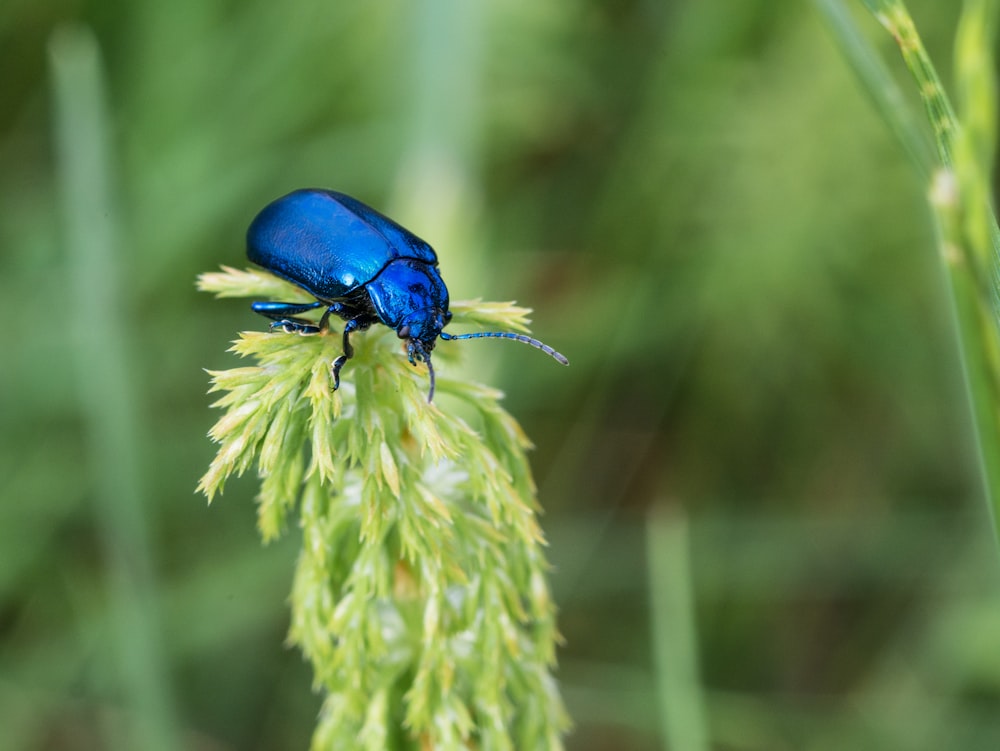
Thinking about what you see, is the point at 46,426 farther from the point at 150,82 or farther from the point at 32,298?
the point at 150,82

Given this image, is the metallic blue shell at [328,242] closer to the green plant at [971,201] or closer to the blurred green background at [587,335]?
the blurred green background at [587,335]

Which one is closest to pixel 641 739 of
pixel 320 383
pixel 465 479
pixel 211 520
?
pixel 211 520

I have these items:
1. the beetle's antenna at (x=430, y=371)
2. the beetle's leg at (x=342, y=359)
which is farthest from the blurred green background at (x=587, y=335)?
the beetle's leg at (x=342, y=359)

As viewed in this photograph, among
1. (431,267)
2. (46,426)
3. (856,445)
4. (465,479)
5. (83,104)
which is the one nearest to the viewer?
(465,479)

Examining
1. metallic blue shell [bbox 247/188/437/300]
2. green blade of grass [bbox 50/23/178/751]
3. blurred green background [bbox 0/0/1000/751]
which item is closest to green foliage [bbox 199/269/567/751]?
metallic blue shell [bbox 247/188/437/300]

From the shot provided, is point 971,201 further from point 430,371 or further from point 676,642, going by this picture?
point 676,642

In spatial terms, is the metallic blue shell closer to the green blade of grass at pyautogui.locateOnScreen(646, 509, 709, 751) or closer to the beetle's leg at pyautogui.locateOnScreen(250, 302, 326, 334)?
the beetle's leg at pyautogui.locateOnScreen(250, 302, 326, 334)
